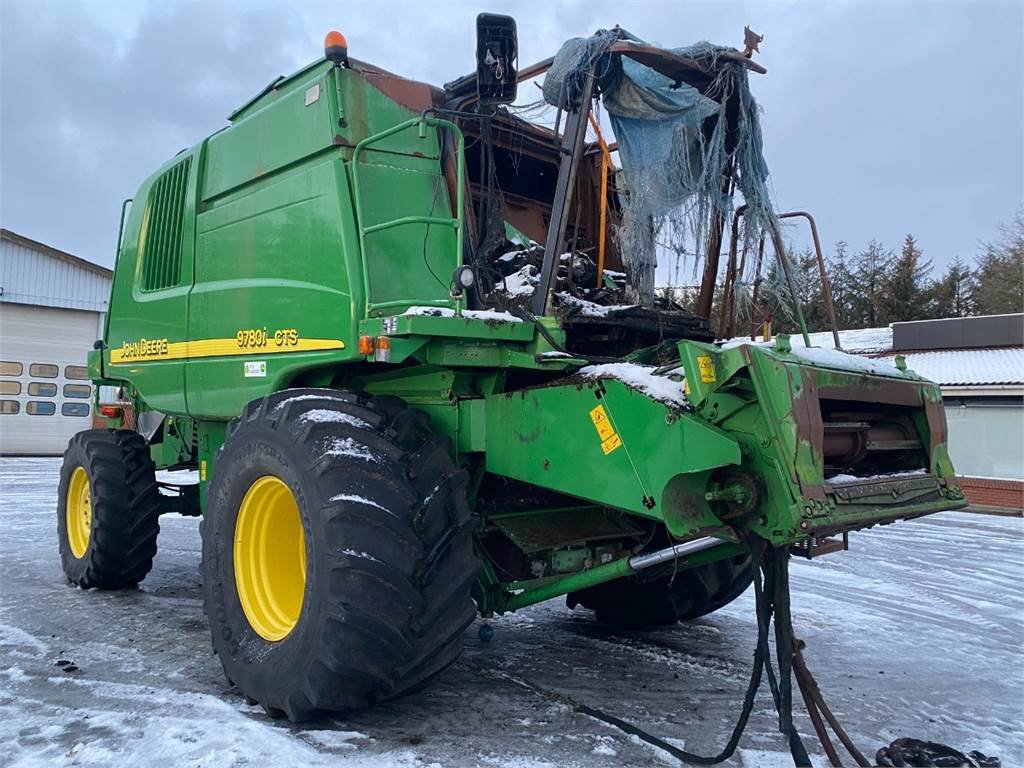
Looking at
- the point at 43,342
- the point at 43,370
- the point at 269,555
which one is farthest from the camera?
the point at 43,342

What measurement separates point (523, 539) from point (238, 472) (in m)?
1.46

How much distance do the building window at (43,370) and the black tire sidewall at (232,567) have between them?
19331 mm

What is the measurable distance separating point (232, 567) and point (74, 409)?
64.6ft

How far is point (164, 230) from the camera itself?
612 centimetres

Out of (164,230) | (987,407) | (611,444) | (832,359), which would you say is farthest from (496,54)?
(987,407)

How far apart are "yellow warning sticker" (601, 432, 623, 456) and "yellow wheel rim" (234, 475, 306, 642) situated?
159 centimetres

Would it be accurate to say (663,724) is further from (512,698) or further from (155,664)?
(155,664)

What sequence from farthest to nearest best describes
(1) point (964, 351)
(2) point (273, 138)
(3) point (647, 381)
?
1. (1) point (964, 351)
2. (2) point (273, 138)
3. (3) point (647, 381)

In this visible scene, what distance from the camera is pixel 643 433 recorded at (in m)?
3.41

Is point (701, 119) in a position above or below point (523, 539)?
above

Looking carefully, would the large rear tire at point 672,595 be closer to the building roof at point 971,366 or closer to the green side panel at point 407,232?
the green side panel at point 407,232

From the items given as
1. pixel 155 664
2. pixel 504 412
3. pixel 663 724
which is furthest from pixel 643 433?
pixel 155 664

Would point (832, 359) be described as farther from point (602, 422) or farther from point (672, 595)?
point (672, 595)

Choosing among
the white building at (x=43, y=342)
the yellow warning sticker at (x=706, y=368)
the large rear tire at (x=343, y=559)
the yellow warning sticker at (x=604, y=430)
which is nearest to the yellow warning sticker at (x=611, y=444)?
the yellow warning sticker at (x=604, y=430)
